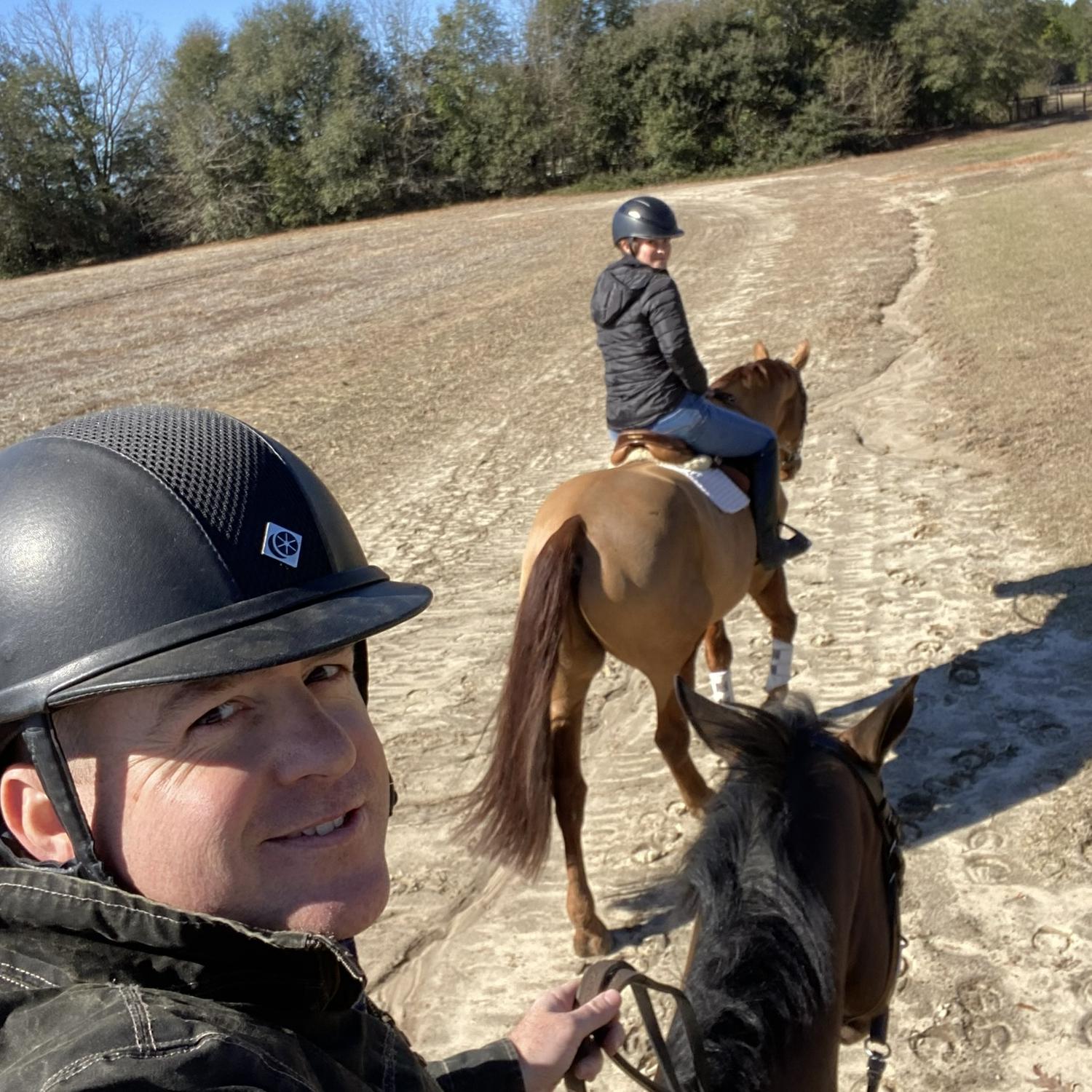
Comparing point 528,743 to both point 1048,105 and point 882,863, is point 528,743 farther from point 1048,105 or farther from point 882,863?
point 1048,105

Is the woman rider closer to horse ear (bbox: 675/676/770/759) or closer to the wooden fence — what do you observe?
horse ear (bbox: 675/676/770/759)

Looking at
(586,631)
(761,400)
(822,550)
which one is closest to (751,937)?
(586,631)

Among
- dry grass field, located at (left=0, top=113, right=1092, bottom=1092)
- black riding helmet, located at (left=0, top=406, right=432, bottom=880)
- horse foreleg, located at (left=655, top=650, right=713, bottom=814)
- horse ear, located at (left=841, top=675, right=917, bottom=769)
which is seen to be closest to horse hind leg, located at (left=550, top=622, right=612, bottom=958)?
dry grass field, located at (left=0, top=113, right=1092, bottom=1092)

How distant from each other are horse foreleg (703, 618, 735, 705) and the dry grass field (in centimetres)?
28

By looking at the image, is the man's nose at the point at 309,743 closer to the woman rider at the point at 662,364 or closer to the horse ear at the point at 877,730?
A: the horse ear at the point at 877,730

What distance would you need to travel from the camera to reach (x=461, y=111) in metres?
44.5

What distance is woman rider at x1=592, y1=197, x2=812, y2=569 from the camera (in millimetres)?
4965

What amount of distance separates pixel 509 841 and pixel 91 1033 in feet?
10.0

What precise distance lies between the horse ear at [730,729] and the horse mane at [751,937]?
5cm

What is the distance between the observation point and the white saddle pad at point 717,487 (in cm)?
468

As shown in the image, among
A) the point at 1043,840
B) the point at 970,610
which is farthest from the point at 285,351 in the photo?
the point at 1043,840

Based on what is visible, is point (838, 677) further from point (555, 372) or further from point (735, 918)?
point (555, 372)

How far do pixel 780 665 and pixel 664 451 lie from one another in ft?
4.48

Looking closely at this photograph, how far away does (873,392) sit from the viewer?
33.7ft
